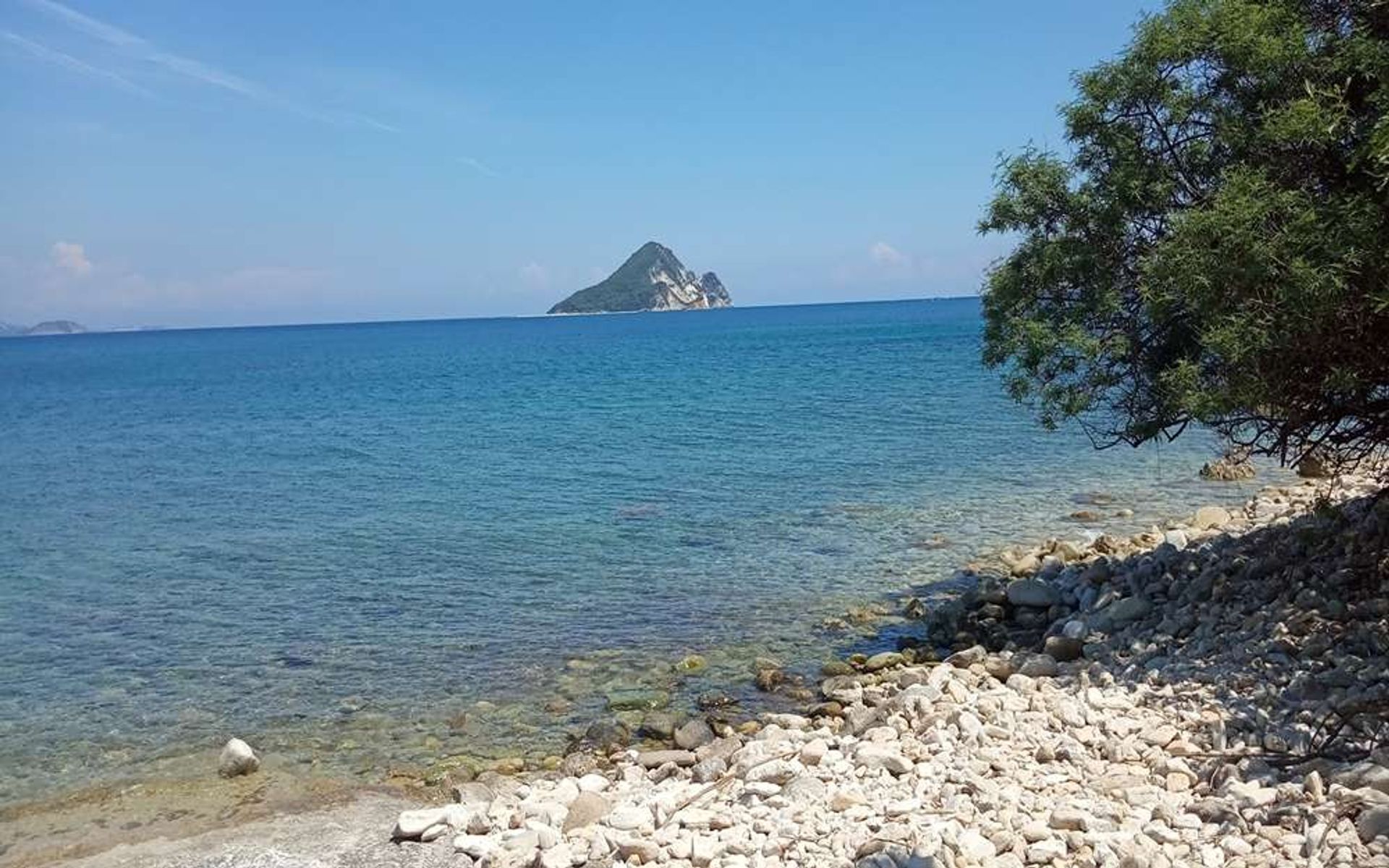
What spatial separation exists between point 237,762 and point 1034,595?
10.2 metres

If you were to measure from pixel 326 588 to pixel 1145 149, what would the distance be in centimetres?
1488

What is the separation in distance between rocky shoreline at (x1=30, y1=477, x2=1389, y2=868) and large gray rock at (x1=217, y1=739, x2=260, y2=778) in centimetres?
191

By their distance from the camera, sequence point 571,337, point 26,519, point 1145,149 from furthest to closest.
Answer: point 571,337
point 26,519
point 1145,149

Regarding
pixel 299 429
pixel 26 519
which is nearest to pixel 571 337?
pixel 299 429

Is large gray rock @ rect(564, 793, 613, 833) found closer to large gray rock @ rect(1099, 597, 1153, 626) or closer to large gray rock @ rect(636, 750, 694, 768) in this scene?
large gray rock @ rect(636, 750, 694, 768)

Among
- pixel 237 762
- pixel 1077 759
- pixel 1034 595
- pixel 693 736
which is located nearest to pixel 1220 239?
pixel 1077 759

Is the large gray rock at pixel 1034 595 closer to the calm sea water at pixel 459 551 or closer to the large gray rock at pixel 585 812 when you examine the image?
the calm sea water at pixel 459 551

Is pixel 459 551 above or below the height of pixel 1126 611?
below

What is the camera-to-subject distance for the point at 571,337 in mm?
166000

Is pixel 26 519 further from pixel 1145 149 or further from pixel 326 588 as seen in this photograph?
pixel 1145 149

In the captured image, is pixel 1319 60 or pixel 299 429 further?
pixel 299 429

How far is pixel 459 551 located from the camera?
2119 cm

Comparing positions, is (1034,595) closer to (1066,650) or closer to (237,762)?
(1066,650)

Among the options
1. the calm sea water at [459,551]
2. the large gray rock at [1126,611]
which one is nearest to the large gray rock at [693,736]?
the calm sea water at [459,551]
